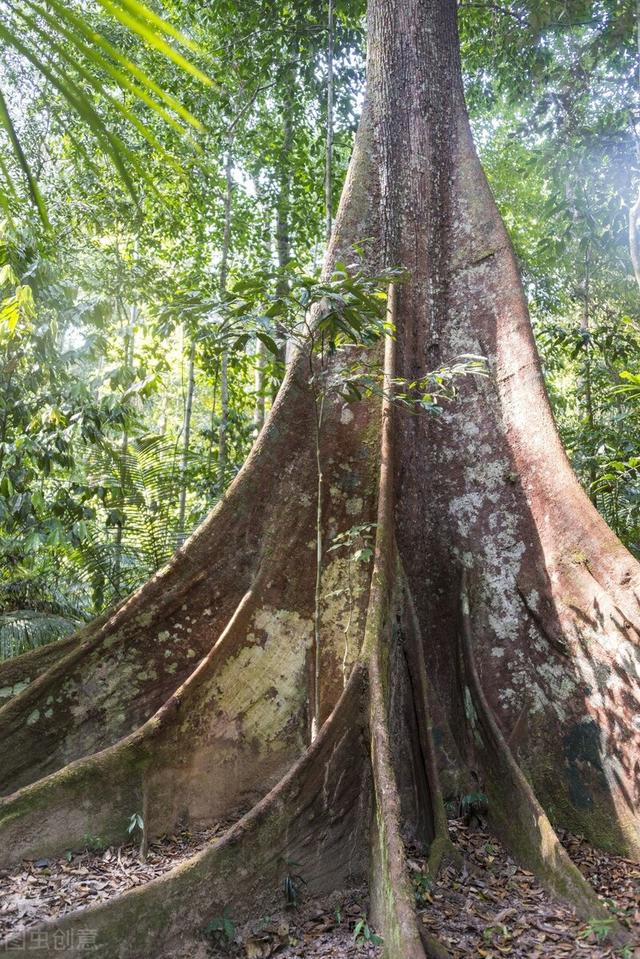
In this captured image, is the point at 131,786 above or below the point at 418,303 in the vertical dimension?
below

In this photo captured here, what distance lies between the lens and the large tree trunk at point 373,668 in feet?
8.95

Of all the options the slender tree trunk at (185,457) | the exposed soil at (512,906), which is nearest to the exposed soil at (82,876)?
the exposed soil at (512,906)

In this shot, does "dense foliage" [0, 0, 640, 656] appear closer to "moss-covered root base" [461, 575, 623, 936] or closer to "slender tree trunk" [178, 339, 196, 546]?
"slender tree trunk" [178, 339, 196, 546]

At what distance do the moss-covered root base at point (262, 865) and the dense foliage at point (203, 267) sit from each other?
1682mm

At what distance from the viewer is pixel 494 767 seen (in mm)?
3191

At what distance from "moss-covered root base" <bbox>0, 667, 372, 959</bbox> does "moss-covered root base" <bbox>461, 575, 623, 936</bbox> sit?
674mm

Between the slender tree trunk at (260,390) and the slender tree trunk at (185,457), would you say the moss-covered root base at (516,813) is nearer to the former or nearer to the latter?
the slender tree trunk at (185,457)

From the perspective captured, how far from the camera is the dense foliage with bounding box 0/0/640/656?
5.27m

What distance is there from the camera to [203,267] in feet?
32.9

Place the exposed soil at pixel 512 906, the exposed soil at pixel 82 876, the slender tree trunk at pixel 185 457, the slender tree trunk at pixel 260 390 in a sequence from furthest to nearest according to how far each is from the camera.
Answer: the slender tree trunk at pixel 260 390
the slender tree trunk at pixel 185 457
the exposed soil at pixel 82 876
the exposed soil at pixel 512 906

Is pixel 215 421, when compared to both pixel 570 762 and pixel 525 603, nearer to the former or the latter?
pixel 525 603

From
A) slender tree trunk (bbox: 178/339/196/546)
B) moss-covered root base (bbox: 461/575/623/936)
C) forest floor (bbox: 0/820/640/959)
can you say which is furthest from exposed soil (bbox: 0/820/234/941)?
slender tree trunk (bbox: 178/339/196/546)

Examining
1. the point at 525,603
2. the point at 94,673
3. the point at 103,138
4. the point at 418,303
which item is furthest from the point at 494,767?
the point at 103,138

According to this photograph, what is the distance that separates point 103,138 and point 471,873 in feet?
9.59
